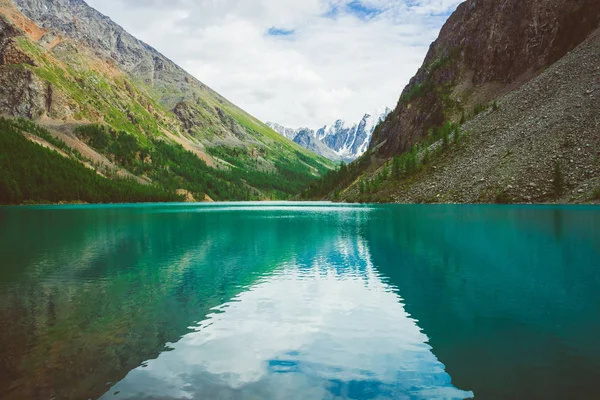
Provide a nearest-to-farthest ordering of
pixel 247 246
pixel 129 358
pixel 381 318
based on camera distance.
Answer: pixel 129 358, pixel 381 318, pixel 247 246

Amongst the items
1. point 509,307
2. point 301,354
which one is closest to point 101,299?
point 301,354

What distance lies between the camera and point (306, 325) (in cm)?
1823

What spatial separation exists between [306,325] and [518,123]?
5520 inches

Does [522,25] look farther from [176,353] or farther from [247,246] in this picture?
[176,353]

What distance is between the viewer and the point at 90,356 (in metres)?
14.2

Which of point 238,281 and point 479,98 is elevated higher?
point 479,98

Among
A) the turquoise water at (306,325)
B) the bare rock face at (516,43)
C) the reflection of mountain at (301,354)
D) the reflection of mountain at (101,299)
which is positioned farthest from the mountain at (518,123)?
the reflection of mountain at (301,354)

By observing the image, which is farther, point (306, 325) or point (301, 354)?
point (306, 325)

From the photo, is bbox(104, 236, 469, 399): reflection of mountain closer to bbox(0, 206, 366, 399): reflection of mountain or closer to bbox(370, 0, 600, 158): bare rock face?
bbox(0, 206, 366, 399): reflection of mountain

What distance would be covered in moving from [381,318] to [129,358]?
34.9ft

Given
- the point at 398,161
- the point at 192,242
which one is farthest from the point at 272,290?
the point at 398,161

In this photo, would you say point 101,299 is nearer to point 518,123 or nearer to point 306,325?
point 306,325

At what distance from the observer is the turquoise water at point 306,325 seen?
12039 millimetres

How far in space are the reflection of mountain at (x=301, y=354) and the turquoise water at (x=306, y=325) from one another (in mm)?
67
